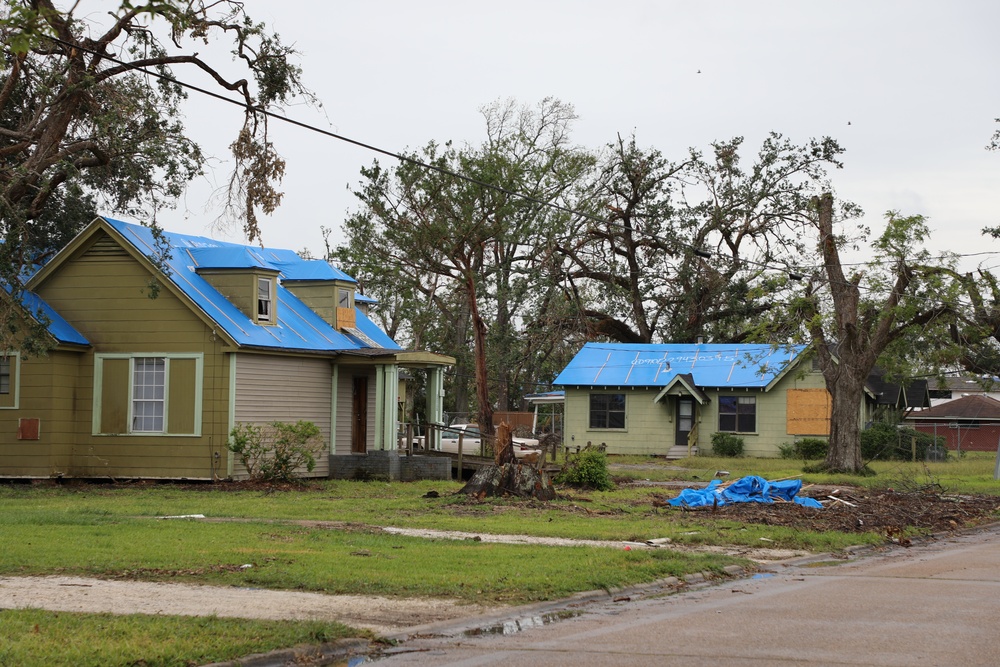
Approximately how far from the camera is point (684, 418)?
48.0 meters

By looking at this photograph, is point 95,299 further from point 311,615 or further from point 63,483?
point 311,615

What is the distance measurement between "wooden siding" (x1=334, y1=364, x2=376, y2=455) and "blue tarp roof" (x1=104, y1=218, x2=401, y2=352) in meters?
0.68

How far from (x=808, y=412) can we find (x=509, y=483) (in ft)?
82.9

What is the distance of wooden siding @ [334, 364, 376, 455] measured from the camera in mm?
30719

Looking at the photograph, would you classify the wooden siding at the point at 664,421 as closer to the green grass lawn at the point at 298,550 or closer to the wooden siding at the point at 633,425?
the wooden siding at the point at 633,425

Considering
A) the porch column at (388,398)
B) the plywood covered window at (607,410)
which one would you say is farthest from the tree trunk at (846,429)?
the plywood covered window at (607,410)

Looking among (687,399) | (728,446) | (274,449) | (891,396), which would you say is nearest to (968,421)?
(891,396)

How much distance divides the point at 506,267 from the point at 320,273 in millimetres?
22584

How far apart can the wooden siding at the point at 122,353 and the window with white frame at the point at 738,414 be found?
25.5m

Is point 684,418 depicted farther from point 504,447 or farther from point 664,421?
point 504,447

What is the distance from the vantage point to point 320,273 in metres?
32.5

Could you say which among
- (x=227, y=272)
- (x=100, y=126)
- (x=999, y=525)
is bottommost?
(x=999, y=525)

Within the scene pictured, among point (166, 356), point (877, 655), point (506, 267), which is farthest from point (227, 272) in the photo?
point (506, 267)

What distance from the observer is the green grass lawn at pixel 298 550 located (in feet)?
29.3
